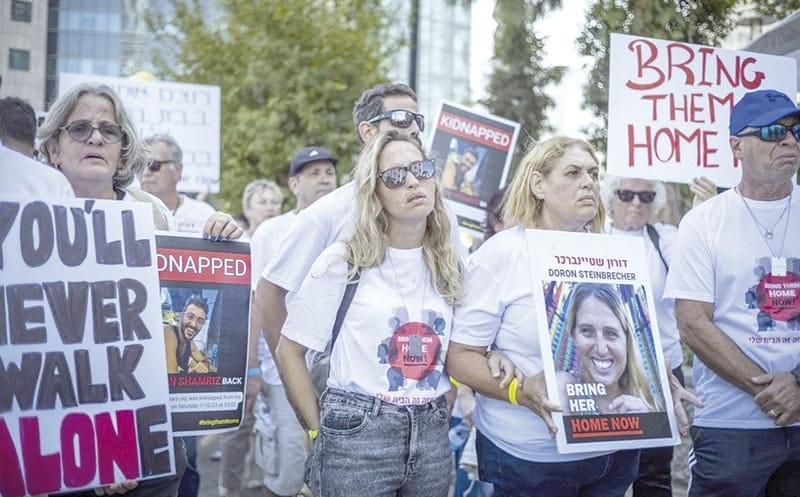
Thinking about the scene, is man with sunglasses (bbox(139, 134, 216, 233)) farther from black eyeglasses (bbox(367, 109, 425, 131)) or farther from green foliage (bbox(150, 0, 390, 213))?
green foliage (bbox(150, 0, 390, 213))

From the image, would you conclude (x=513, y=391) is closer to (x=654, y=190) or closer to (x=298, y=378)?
(x=298, y=378)

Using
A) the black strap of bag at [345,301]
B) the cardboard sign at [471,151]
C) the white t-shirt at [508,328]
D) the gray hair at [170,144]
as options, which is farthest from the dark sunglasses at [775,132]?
the gray hair at [170,144]

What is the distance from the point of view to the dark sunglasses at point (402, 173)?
3.24m

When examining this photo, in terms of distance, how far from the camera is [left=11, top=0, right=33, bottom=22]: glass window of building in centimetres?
357

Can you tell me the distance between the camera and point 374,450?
2986 millimetres

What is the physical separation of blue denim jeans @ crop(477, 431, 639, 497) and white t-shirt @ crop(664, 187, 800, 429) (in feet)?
1.87

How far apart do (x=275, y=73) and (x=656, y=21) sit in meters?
7.35

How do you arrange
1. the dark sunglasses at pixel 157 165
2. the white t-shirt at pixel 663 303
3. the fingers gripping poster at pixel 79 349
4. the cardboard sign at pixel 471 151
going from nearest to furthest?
the fingers gripping poster at pixel 79 349
the white t-shirt at pixel 663 303
the dark sunglasses at pixel 157 165
the cardboard sign at pixel 471 151

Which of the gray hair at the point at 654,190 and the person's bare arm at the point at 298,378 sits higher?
the gray hair at the point at 654,190

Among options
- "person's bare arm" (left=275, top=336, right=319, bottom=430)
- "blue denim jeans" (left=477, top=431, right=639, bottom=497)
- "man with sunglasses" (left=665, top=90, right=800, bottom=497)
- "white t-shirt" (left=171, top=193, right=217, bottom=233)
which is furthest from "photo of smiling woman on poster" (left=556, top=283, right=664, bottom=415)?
"white t-shirt" (left=171, top=193, right=217, bottom=233)

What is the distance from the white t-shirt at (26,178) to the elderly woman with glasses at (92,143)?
226 millimetres

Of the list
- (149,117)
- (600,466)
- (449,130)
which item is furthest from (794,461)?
(149,117)

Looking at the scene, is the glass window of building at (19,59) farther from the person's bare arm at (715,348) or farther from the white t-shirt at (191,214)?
the person's bare arm at (715,348)

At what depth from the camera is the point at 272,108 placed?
12.1 m
